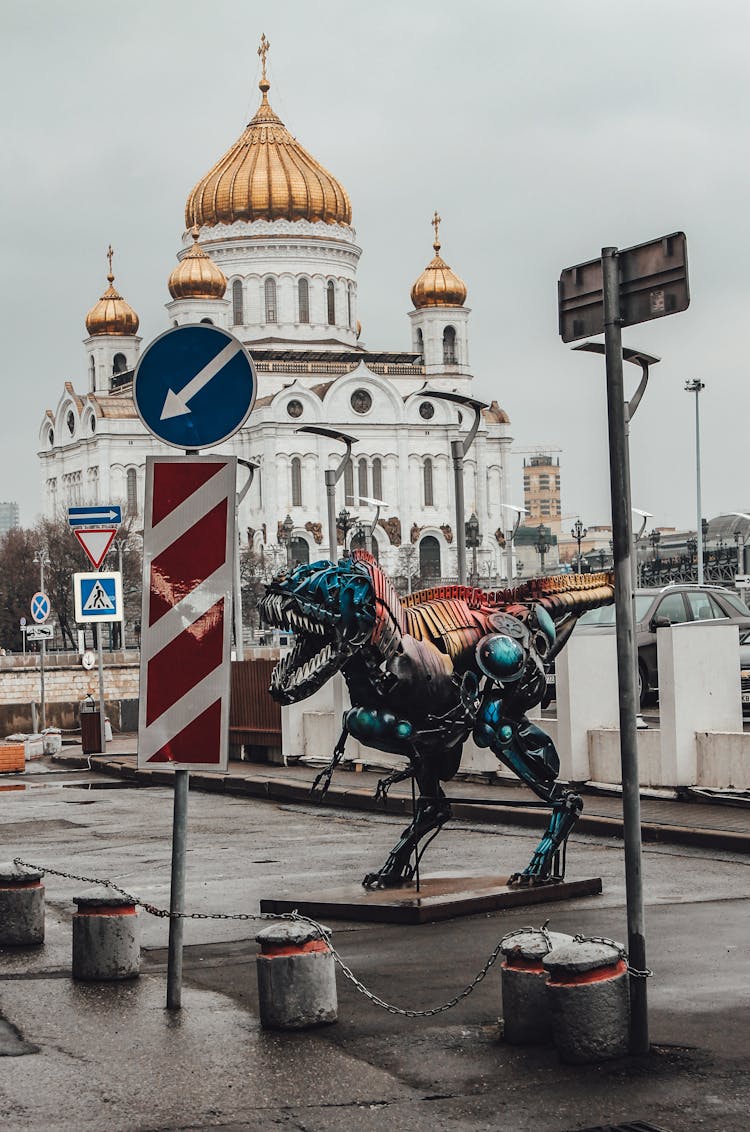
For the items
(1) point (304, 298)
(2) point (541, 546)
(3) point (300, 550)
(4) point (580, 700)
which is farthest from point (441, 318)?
(4) point (580, 700)

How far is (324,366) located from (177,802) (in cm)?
11658

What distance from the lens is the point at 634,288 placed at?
6793 mm

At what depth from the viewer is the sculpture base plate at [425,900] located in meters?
9.43

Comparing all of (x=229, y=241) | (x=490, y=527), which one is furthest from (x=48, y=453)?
(x=490, y=527)

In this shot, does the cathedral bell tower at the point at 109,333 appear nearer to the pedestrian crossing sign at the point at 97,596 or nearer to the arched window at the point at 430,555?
the arched window at the point at 430,555

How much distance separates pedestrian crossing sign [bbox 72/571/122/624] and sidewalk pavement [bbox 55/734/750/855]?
1907 millimetres

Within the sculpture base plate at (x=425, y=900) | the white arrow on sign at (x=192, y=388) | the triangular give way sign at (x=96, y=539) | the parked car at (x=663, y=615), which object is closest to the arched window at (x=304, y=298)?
the parked car at (x=663, y=615)

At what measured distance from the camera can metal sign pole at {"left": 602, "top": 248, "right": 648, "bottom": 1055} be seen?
649cm

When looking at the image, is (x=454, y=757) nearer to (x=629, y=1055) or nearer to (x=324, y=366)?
(x=629, y=1055)

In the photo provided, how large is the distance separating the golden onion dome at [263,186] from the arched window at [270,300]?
457 cm

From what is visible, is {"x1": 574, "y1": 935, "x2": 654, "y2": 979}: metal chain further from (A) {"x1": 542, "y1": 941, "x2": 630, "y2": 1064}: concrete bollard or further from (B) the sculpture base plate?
(B) the sculpture base plate

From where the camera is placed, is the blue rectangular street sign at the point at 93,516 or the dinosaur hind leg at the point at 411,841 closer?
the dinosaur hind leg at the point at 411,841

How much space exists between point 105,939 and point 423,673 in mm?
2520

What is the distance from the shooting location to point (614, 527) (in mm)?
6766
